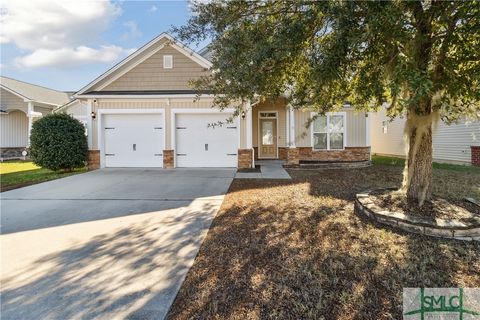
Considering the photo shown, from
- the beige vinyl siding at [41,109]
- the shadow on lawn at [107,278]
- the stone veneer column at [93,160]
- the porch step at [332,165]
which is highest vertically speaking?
the beige vinyl siding at [41,109]

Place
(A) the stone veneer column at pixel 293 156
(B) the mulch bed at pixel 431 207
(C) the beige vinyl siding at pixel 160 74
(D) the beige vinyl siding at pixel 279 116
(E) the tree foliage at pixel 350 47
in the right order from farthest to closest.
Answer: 1. (D) the beige vinyl siding at pixel 279 116
2. (A) the stone veneer column at pixel 293 156
3. (C) the beige vinyl siding at pixel 160 74
4. (B) the mulch bed at pixel 431 207
5. (E) the tree foliage at pixel 350 47

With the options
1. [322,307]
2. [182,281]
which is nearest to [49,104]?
[182,281]

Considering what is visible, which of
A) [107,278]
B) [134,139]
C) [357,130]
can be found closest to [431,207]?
[107,278]

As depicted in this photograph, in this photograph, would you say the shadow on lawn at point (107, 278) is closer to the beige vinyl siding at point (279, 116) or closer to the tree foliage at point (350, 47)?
the tree foliage at point (350, 47)

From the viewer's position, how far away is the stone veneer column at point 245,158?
1178 centimetres

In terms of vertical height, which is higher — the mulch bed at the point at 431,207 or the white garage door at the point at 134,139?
the white garage door at the point at 134,139

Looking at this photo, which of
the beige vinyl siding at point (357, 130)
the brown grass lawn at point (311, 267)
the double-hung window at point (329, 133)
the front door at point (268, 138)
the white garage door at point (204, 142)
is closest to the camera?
the brown grass lawn at point (311, 267)

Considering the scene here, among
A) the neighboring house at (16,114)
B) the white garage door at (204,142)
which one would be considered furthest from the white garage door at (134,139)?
the neighboring house at (16,114)

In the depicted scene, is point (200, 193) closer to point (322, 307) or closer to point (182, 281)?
point (182, 281)

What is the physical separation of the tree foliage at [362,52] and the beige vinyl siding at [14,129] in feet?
65.2

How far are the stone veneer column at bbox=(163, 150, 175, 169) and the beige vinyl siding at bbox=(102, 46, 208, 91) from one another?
2798mm

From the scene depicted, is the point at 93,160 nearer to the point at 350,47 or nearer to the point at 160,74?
the point at 160,74

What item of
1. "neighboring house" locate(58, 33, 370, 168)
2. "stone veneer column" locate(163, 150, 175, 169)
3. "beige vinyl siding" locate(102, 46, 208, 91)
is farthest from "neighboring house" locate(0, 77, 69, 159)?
"stone veneer column" locate(163, 150, 175, 169)

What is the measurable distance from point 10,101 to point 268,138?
57.5ft
